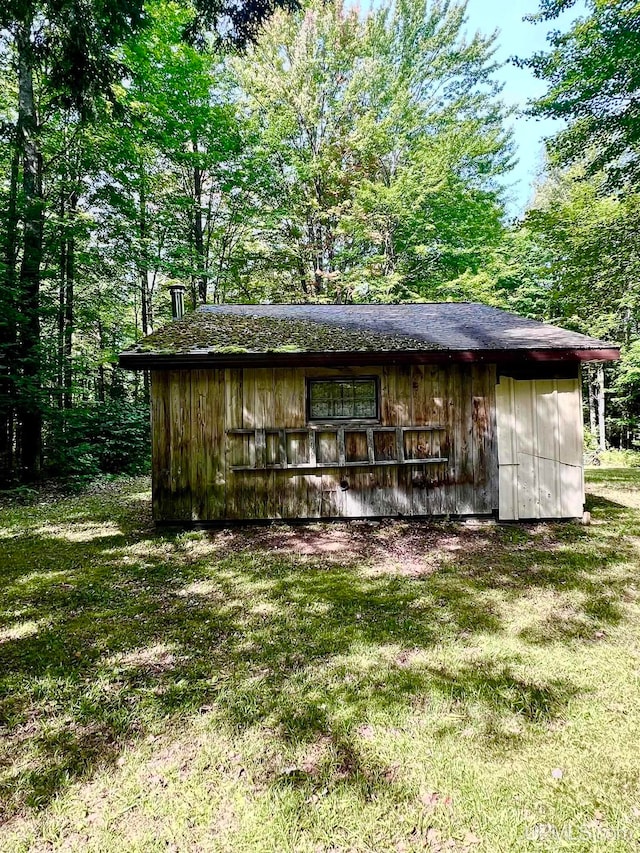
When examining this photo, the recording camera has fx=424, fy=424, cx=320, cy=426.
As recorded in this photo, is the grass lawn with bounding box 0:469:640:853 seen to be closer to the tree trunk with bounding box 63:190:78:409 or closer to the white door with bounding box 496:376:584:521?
the white door with bounding box 496:376:584:521

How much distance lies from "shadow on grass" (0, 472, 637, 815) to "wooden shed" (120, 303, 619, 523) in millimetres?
598

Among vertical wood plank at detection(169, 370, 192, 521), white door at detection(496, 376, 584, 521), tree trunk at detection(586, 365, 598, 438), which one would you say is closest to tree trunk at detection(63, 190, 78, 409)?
vertical wood plank at detection(169, 370, 192, 521)

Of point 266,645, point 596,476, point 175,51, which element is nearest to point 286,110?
point 175,51

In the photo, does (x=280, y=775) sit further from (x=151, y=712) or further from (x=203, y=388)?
(x=203, y=388)

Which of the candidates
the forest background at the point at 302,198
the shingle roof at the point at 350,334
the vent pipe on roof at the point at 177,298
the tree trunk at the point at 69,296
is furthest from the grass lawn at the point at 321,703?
the forest background at the point at 302,198

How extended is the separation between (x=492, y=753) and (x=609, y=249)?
1039cm

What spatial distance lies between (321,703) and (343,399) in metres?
4.09

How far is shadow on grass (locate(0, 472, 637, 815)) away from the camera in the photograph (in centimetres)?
218

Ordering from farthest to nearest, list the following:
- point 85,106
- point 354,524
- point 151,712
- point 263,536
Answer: point 354,524
point 263,536
point 85,106
point 151,712

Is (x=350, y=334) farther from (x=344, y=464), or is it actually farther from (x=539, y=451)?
(x=539, y=451)

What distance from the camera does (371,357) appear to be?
5.54m

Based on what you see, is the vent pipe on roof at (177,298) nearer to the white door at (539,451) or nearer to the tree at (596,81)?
the white door at (539,451)

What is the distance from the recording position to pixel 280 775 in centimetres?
184

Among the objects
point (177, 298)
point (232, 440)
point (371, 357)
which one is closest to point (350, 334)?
point (371, 357)
